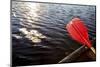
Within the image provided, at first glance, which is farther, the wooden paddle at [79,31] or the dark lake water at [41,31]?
the wooden paddle at [79,31]

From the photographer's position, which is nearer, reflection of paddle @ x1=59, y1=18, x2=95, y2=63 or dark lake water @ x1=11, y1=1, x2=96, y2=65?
dark lake water @ x1=11, y1=1, x2=96, y2=65

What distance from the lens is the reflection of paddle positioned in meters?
2.37

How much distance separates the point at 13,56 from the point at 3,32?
28cm

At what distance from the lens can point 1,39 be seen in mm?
2086

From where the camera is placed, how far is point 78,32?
241 cm

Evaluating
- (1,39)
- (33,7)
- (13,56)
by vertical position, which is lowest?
(13,56)

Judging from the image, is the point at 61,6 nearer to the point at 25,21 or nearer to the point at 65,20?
the point at 65,20

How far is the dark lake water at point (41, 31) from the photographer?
2.13 m

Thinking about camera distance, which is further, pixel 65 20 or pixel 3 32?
pixel 65 20

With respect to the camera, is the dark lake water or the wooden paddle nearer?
the dark lake water

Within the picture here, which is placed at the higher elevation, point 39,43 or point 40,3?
point 40,3

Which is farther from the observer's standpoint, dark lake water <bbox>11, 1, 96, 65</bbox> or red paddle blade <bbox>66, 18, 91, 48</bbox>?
red paddle blade <bbox>66, 18, 91, 48</bbox>

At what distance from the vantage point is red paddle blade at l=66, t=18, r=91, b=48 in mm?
2367

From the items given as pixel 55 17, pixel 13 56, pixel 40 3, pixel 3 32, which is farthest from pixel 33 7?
pixel 13 56
